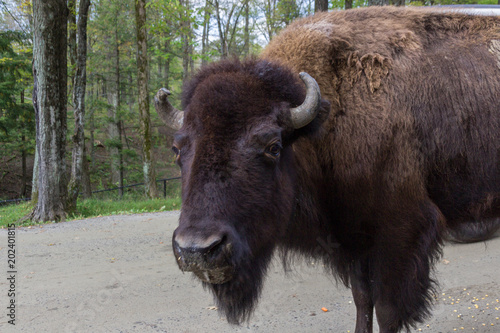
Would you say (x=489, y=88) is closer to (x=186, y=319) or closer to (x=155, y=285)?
(x=186, y=319)

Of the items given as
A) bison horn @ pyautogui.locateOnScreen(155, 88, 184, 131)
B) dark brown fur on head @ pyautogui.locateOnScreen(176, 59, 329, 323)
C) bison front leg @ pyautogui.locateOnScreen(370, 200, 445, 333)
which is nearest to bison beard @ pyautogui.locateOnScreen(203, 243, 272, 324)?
dark brown fur on head @ pyautogui.locateOnScreen(176, 59, 329, 323)

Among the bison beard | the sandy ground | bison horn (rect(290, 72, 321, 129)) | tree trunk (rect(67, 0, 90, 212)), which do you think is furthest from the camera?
tree trunk (rect(67, 0, 90, 212))

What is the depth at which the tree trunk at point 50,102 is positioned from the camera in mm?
8352

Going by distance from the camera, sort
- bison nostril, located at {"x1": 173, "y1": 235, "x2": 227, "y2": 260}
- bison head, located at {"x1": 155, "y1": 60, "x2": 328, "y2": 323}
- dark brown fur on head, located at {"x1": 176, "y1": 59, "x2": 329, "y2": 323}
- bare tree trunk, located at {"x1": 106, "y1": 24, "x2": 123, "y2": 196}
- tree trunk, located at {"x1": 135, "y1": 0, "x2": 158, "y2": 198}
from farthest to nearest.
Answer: bare tree trunk, located at {"x1": 106, "y1": 24, "x2": 123, "y2": 196}
tree trunk, located at {"x1": 135, "y1": 0, "x2": 158, "y2": 198}
dark brown fur on head, located at {"x1": 176, "y1": 59, "x2": 329, "y2": 323}
bison head, located at {"x1": 155, "y1": 60, "x2": 328, "y2": 323}
bison nostril, located at {"x1": 173, "y1": 235, "x2": 227, "y2": 260}

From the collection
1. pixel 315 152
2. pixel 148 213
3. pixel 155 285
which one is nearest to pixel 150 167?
pixel 148 213

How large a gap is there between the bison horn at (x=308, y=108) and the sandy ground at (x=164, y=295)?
2.41 meters

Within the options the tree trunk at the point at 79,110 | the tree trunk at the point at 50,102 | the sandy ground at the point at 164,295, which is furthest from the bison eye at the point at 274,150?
the tree trunk at the point at 79,110

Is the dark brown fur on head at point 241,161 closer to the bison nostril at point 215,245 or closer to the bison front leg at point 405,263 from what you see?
the bison nostril at point 215,245

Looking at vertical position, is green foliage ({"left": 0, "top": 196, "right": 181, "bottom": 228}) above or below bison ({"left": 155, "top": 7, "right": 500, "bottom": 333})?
below

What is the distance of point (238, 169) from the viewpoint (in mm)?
2289

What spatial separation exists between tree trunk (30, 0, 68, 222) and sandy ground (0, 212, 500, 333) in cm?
211

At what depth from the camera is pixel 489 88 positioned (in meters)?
3.10

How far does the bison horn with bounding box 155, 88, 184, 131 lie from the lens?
9.95ft

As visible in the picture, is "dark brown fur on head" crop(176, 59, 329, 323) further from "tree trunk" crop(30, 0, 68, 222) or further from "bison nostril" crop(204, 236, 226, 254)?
"tree trunk" crop(30, 0, 68, 222)
